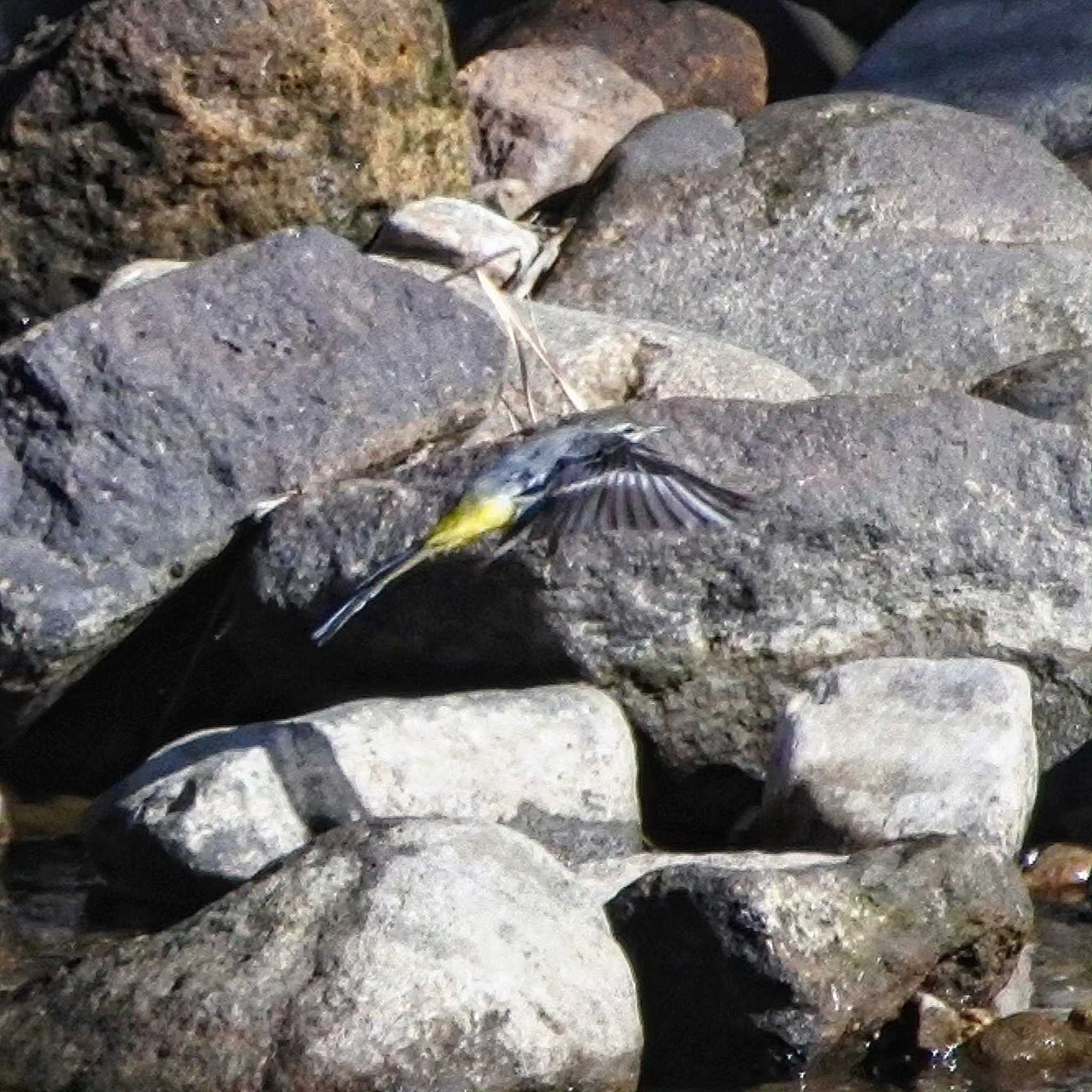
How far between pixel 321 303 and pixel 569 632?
1.32 meters

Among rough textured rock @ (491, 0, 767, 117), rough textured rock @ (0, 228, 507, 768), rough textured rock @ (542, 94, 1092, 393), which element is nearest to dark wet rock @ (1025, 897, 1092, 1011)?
rough textured rock @ (0, 228, 507, 768)

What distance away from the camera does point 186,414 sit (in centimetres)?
756

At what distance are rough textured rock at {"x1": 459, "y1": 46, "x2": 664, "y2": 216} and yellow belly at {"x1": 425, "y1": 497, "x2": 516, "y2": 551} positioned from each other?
438 cm

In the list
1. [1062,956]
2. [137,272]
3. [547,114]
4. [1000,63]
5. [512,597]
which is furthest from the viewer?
[1000,63]

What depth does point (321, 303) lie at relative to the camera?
309 inches

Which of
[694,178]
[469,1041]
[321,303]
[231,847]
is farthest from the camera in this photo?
[694,178]

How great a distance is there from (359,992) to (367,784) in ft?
4.17

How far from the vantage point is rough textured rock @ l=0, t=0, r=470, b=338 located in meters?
9.07

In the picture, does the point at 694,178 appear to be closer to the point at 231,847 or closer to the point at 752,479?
the point at 752,479

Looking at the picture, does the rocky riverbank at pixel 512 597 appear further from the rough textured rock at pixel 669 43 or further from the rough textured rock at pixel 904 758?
the rough textured rock at pixel 669 43

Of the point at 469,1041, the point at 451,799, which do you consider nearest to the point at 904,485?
the point at 451,799

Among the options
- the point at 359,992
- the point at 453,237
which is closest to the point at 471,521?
the point at 359,992

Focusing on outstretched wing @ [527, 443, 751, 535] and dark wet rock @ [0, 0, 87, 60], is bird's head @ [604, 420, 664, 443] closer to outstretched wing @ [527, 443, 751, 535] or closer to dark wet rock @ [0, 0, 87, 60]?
outstretched wing @ [527, 443, 751, 535]

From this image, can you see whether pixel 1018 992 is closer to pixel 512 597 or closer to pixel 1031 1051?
pixel 1031 1051
